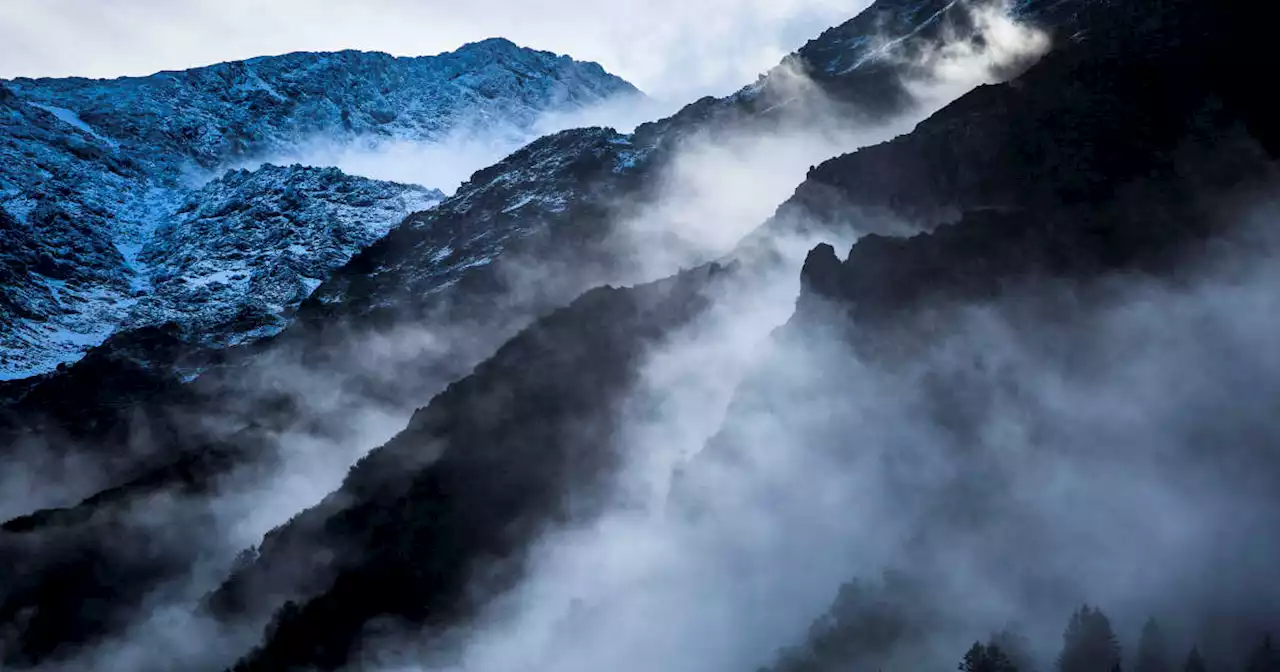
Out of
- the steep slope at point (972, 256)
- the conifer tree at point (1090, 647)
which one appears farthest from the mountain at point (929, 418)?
the conifer tree at point (1090, 647)

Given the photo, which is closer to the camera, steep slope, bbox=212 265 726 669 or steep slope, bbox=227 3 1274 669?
steep slope, bbox=227 3 1274 669

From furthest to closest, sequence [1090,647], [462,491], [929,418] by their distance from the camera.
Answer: [462,491]
[929,418]
[1090,647]

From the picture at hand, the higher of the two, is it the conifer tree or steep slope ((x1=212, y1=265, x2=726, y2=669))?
steep slope ((x1=212, y1=265, x2=726, y2=669))

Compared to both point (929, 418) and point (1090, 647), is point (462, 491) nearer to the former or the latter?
point (929, 418)

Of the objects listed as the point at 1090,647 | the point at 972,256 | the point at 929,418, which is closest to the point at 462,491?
the point at 929,418

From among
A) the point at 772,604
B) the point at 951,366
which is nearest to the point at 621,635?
the point at 772,604

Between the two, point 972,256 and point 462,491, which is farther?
point 462,491

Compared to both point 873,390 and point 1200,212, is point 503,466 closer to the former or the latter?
point 873,390

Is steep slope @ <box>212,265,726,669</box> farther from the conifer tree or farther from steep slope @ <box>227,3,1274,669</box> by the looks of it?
the conifer tree

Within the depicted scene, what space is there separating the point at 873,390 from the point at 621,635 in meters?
38.7

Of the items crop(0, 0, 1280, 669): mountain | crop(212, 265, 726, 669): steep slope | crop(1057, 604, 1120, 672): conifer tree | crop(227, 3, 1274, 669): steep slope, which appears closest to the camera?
crop(1057, 604, 1120, 672): conifer tree

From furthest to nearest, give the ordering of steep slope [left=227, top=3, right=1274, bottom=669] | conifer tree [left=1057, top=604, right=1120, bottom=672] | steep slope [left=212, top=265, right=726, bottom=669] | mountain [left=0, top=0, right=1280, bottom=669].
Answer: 1. steep slope [left=212, top=265, right=726, bottom=669]
2. steep slope [left=227, top=3, right=1274, bottom=669]
3. mountain [left=0, top=0, right=1280, bottom=669]
4. conifer tree [left=1057, top=604, right=1120, bottom=672]

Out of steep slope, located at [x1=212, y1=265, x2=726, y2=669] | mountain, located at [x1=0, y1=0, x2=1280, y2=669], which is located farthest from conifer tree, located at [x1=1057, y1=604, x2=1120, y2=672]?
steep slope, located at [x1=212, y1=265, x2=726, y2=669]

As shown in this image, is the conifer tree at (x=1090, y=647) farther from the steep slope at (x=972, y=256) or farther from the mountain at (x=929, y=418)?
the steep slope at (x=972, y=256)
